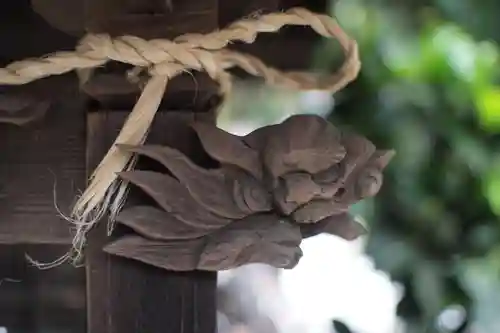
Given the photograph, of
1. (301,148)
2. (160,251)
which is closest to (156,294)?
(160,251)

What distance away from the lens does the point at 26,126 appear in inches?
19.4

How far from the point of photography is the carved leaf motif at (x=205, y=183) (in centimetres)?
46

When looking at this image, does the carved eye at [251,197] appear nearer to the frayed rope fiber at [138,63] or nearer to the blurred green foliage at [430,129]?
the frayed rope fiber at [138,63]

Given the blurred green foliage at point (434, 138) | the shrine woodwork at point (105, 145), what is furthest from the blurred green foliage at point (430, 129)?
the shrine woodwork at point (105, 145)

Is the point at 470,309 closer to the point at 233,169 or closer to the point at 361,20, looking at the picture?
the point at 361,20

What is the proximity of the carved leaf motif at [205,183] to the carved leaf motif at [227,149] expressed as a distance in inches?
0.4

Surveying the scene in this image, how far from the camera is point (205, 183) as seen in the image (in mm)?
458

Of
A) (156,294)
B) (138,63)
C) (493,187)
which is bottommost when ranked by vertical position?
(493,187)

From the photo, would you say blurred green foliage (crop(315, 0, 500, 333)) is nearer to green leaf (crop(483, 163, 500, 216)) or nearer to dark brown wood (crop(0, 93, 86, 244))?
green leaf (crop(483, 163, 500, 216))

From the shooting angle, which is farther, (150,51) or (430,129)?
(430,129)

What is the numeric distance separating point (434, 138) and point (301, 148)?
17.5 inches

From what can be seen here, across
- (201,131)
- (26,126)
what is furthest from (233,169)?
(26,126)

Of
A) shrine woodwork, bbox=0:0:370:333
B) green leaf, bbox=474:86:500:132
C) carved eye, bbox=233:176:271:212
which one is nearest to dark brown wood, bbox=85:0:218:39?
shrine woodwork, bbox=0:0:370:333

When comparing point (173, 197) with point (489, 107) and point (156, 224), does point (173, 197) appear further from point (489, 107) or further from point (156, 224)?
point (489, 107)
